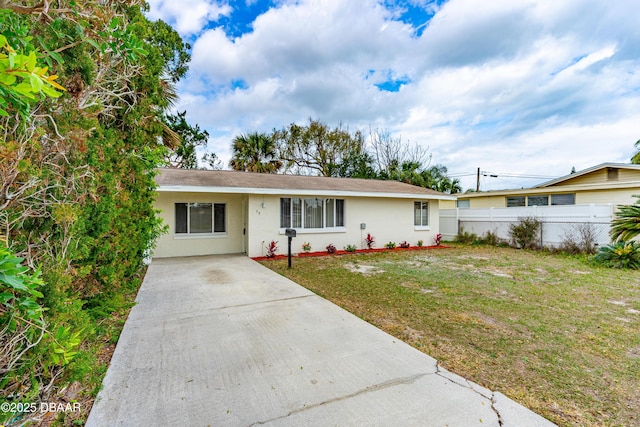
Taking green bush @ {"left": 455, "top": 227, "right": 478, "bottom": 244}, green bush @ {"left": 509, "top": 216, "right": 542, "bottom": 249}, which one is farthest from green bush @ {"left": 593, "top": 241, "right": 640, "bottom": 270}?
green bush @ {"left": 455, "top": 227, "right": 478, "bottom": 244}

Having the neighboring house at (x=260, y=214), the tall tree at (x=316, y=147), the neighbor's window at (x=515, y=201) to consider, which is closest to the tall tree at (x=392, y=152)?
the tall tree at (x=316, y=147)

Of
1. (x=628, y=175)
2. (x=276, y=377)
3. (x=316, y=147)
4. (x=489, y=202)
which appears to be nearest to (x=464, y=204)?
(x=489, y=202)

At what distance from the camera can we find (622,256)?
8406 millimetres

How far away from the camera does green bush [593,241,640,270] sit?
828cm

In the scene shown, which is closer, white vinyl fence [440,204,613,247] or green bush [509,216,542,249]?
white vinyl fence [440,204,613,247]

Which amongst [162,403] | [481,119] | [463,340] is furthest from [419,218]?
[162,403]

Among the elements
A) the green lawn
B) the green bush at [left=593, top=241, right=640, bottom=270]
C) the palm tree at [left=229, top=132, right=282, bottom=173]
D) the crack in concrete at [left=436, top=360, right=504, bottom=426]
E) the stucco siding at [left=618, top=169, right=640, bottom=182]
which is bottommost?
the green lawn

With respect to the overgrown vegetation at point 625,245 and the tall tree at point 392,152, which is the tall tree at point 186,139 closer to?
the tall tree at point 392,152

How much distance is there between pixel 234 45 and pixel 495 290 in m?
12.7

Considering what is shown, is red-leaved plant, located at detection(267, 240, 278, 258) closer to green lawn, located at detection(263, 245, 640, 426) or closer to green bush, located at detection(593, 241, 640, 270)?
green lawn, located at detection(263, 245, 640, 426)

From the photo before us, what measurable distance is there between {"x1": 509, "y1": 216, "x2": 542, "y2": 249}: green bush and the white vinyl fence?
172 mm

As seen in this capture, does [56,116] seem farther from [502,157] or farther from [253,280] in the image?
[502,157]

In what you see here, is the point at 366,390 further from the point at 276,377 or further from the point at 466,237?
the point at 466,237

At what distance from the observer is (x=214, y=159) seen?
26.4 metres
